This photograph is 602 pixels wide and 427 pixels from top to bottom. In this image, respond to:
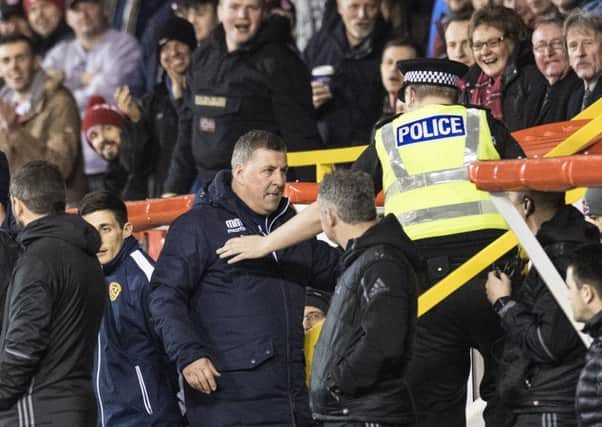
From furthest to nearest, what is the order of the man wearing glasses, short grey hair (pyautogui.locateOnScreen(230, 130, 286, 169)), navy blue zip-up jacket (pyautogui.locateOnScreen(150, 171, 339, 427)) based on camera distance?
1. the man wearing glasses
2. short grey hair (pyautogui.locateOnScreen(230, 130, 286, 169))
3. navy blue zip-up jacket (pyautogui.locateOnScreen(150, 171, 339, 427))

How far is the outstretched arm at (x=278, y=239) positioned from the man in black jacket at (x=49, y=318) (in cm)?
60

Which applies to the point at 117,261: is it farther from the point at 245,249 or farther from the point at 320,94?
the point at 320,94

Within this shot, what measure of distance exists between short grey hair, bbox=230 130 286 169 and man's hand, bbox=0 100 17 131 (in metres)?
5.06

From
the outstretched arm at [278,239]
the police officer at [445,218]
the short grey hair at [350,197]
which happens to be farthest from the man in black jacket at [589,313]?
the outstretched arm at [278,239]

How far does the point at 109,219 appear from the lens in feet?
26.3

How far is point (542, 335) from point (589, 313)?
0.95 feet

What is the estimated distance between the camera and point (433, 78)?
279 inches

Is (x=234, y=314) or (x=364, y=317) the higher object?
(x=364, y=317)

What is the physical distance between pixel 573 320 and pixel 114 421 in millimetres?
2450

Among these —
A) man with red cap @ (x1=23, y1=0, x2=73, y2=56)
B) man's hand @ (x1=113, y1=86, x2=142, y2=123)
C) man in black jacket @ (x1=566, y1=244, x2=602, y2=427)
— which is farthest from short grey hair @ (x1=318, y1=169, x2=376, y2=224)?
man with red cap @ (x1=23, y1=0, x2=73, y2=56)

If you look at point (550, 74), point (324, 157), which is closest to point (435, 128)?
point (324, 157)

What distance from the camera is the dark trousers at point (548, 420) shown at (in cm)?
642

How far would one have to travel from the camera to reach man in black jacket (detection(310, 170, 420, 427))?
6.29m

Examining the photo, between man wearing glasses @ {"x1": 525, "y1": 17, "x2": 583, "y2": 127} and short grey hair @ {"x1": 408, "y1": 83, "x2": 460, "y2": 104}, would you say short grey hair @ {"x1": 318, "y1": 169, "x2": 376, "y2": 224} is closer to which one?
short grey hair @ {"x1": 408, "y1": 83, "x2": 460, "y2": 104}
